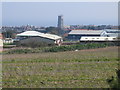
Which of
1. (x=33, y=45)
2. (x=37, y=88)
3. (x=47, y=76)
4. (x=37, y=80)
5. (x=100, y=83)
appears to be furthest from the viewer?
(x=33, y=45)

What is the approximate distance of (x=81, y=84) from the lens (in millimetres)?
9398

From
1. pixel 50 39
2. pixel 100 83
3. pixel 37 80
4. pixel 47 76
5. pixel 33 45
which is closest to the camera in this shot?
pixel 100 83

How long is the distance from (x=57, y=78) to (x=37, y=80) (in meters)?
0.81

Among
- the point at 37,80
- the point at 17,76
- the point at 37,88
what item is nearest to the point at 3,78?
the point at 17,76

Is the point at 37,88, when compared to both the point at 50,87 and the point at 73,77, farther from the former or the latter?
the point at 73,77

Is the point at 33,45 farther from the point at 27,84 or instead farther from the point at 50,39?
the point at 27,84

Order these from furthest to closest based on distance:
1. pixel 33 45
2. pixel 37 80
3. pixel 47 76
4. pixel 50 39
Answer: pixel 50 39, pixel 33 45, pixel 47 76, pixel 37 80

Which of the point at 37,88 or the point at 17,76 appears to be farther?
the point at 17,76

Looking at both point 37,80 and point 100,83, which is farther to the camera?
point 37,80

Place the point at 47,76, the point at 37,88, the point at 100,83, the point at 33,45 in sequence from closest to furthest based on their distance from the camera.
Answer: the point at 37,88
the point at 100,83
the point at 47,76
the point at 33,45

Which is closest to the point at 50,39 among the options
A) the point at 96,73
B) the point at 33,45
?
the point at 33,45

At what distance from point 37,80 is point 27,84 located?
743 mm

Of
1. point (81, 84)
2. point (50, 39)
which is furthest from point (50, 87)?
point (50, 39)

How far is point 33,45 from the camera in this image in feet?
139
